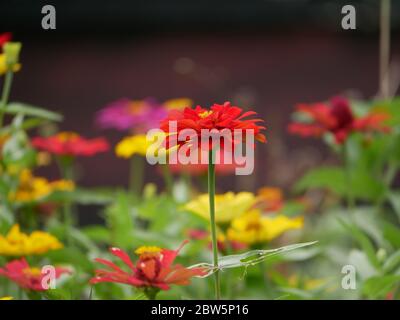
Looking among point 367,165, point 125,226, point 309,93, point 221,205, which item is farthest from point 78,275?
point 309,93

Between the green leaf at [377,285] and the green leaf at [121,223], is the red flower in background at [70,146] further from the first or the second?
the green leaf at [377,285]

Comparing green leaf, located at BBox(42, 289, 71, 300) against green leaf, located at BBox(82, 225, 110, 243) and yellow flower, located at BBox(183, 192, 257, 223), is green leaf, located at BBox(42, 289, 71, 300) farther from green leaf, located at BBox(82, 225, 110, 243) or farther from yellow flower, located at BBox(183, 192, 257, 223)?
green leaf, located at BBox(82, 225, 110, 243)

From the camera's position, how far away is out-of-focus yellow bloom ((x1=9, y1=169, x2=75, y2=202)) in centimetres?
85

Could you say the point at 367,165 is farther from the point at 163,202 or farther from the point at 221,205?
the point at 221,205

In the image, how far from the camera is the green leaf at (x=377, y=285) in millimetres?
642

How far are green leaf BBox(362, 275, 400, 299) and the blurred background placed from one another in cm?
155

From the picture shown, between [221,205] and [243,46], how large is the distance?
6.02 ft

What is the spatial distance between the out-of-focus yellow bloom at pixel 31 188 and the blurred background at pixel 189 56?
51.9 inches

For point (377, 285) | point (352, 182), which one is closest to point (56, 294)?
point (377, 285)

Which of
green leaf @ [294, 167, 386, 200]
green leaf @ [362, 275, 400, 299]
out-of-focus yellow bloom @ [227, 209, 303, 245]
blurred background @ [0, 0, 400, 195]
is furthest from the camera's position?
blurred background @ [0, 0, 400, 195]

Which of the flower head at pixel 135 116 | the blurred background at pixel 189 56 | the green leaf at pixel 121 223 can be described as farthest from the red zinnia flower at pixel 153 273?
the blurred background at pixel 189 56

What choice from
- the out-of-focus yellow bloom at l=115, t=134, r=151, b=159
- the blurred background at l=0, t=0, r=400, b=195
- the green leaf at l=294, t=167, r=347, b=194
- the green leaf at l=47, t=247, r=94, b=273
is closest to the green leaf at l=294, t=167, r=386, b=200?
the green leaf at l=294, t=167, r=347, b=194

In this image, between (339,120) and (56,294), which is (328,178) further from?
(56,294)
